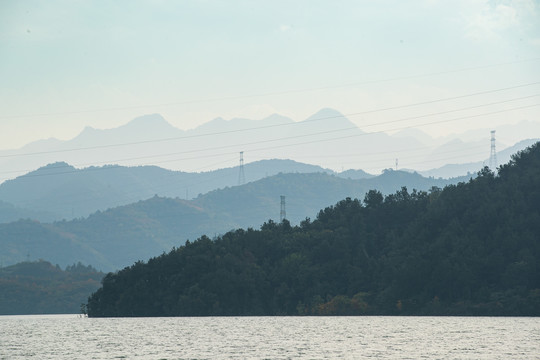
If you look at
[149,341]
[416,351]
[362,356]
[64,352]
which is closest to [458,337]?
[416,351]

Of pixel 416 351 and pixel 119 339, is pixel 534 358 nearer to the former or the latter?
pixel 416 351

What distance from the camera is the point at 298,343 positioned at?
133750mm

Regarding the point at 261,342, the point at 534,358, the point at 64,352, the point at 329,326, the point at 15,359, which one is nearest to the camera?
the point at 534,358

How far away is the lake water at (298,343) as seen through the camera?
113 m

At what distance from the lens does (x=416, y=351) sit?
376 feet

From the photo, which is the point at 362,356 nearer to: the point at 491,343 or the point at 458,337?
the point at 491,343

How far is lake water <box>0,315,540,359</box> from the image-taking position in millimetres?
112812

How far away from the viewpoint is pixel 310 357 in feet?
353

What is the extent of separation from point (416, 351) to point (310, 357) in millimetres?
16767

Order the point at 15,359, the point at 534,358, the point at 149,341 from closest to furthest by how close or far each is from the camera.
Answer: the point at 534,358 → the point at 15,359 → the point at 149,341

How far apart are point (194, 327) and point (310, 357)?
89.6 meters

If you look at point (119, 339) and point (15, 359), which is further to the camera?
point (119, 339)

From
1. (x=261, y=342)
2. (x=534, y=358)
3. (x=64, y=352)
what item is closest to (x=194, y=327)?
(x=261, y=342)

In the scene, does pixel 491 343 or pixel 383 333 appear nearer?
pixel 491 343
